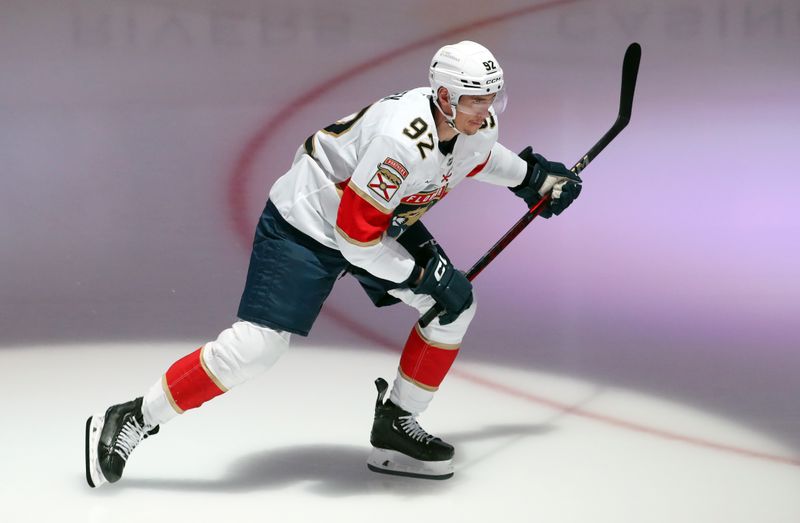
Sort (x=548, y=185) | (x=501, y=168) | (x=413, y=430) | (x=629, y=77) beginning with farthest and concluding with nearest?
(x=629, y=77) → (x=548, y=185) → (x=501, y=168) → (x=413, y=430)

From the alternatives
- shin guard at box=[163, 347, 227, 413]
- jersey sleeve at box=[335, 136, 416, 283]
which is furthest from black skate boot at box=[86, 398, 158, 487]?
jersey sleeve at box=[335, 136, 416, 283]

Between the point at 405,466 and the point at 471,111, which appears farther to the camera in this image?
the point at 405,466

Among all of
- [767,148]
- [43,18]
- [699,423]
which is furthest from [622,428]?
[43,18]

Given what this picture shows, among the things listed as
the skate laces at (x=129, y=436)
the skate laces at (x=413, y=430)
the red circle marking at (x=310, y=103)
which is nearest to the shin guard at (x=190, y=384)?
the skate laces at (x=129, y=436)

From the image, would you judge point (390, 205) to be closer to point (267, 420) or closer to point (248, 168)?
point (267, 420)

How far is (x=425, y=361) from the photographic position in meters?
3.19

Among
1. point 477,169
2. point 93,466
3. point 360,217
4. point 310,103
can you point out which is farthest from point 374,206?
point 310,103

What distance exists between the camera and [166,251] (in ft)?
17.0

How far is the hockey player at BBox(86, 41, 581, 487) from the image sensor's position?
9.27 ft

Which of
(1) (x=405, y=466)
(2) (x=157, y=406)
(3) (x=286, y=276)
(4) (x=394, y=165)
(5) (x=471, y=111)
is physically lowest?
(1) (x=405, y=466)

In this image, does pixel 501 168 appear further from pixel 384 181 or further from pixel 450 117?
pixel 384 181

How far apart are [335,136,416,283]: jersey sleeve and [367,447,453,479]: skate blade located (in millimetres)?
594

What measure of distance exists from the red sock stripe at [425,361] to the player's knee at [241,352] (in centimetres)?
41

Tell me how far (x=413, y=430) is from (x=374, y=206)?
0.76 m
